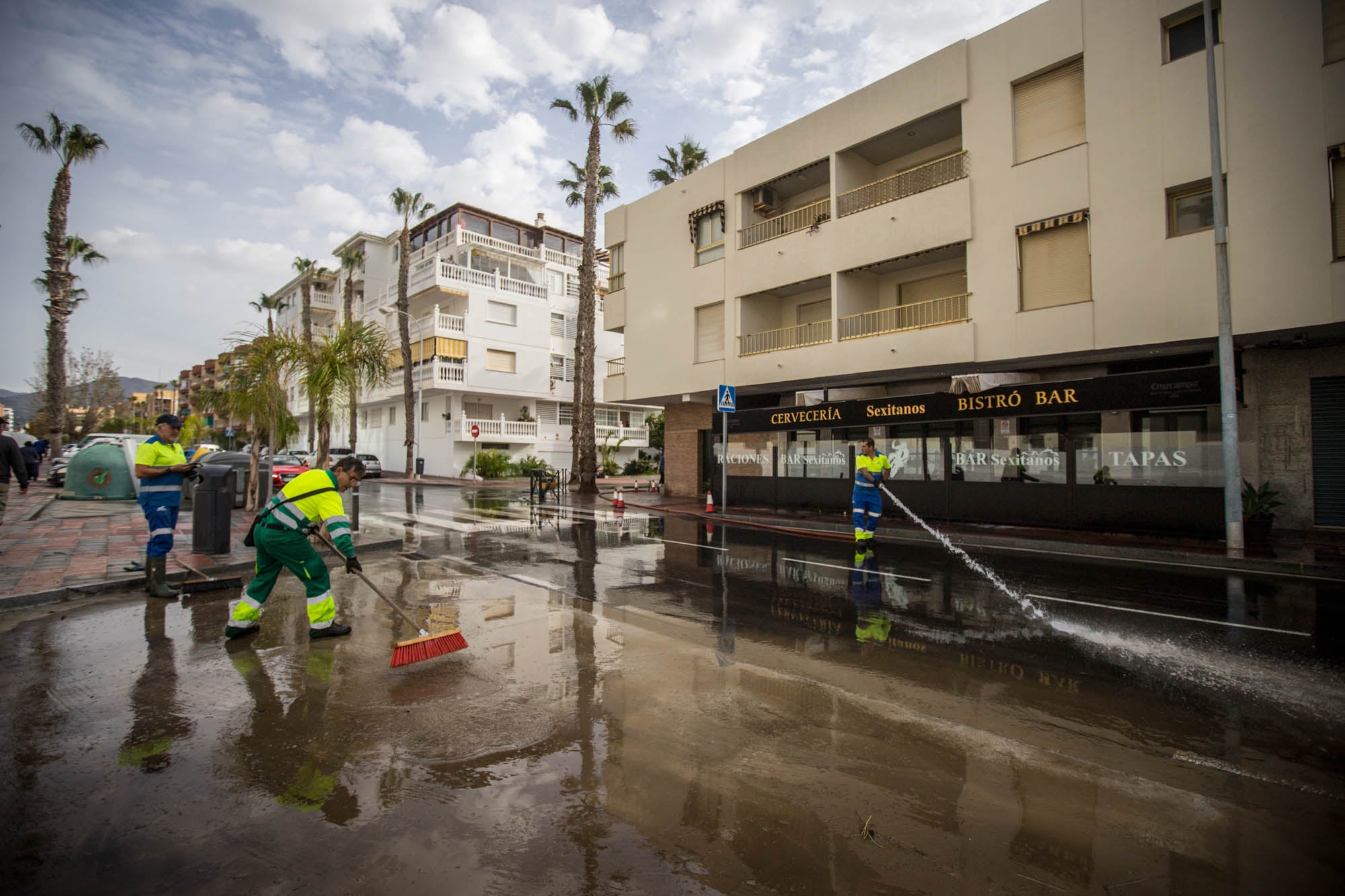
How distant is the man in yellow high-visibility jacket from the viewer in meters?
5.63

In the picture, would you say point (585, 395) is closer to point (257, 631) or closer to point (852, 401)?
point (852, 401)

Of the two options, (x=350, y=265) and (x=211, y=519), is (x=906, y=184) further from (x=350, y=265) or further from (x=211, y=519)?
(x=350, y=265)

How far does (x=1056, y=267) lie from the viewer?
1415 centimetres

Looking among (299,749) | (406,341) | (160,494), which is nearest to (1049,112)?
(299,749)

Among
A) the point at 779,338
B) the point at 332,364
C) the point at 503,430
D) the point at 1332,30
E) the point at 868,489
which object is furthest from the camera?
the point at 503,430

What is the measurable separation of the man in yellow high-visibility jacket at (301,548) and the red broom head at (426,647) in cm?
113

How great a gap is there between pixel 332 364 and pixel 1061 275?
53.0 feet

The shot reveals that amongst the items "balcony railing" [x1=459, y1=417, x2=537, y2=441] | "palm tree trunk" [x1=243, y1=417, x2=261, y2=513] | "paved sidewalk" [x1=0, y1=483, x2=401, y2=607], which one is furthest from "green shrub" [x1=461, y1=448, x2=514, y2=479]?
"paved sidewalk" [x1=0, y1=483, x2=401, y2=607]

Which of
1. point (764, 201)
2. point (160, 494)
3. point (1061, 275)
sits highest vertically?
point (764, 201)

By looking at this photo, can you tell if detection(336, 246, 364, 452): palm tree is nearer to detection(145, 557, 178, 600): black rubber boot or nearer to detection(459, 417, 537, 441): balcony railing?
detection(459, 417, 537, 441): balcony railing

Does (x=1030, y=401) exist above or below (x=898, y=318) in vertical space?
below

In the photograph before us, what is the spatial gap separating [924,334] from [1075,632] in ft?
36.4

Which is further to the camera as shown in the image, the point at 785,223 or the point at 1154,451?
the point at 785,223

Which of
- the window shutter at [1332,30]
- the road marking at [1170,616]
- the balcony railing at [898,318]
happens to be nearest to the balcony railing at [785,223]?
the balcony railing at [898,318]
